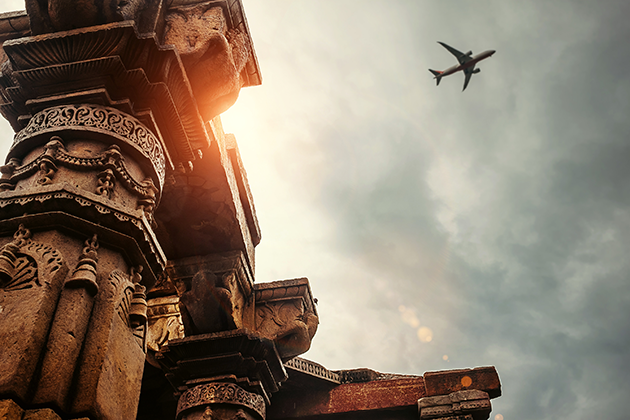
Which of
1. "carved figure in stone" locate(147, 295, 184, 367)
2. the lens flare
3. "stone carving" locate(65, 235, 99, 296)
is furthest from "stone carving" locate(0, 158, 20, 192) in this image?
the lens flare

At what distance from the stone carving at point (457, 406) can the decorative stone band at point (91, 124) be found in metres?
4.40

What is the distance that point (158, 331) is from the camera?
228 inches

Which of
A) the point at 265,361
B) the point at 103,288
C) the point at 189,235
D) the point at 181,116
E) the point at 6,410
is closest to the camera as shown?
the point at 6,410

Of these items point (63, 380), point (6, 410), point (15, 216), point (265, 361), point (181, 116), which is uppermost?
point (181, 116)

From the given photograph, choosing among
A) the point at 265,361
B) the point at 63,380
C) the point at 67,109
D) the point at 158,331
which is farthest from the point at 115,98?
the point at 158,331

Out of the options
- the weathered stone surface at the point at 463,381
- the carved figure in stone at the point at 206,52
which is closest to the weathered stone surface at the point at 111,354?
the carved figure in stone at the point at 206,52

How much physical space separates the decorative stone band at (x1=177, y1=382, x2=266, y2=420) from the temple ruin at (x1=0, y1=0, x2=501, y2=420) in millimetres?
13

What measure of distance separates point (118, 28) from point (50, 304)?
66.0 inches

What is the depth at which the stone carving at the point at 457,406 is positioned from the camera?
18.4ft

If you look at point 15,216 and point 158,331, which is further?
point 158,331

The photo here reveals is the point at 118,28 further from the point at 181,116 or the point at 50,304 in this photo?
the point at 50,304

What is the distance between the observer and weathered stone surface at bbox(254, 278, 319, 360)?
5234mm

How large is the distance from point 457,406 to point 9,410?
5051 mm

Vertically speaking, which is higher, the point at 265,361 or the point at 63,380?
the point at 265,361
